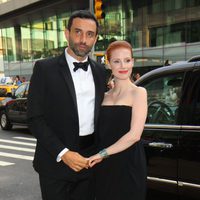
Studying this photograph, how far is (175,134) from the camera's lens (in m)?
3.14

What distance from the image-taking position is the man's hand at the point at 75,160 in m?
2.08

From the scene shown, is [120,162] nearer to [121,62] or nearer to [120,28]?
[121,62]

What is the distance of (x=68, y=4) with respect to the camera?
29.1 meters

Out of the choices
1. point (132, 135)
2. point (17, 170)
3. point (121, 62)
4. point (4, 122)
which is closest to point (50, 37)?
point (4, 122)

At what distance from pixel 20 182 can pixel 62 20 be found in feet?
96.4

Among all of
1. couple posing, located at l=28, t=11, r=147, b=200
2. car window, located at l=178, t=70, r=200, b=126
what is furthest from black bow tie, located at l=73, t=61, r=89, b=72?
car window, located at l=178, t=70, r=200, b=126

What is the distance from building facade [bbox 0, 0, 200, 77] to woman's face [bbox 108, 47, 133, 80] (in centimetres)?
1300

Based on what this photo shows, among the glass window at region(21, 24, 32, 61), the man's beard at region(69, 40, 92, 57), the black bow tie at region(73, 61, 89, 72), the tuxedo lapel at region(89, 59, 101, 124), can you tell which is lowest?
the tuxedo lapel at region(89, 59, 101, 124)

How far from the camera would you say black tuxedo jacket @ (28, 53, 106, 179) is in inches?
83.0

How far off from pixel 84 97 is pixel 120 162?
489 millimetres

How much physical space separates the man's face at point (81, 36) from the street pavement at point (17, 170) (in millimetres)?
3035

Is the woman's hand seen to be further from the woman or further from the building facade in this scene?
the building facade

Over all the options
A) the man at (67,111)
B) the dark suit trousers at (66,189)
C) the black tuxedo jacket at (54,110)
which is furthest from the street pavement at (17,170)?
the black tuxedo jacket at (54,110)

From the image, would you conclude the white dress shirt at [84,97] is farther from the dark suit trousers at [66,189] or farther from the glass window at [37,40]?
the glass window at [37,40]
